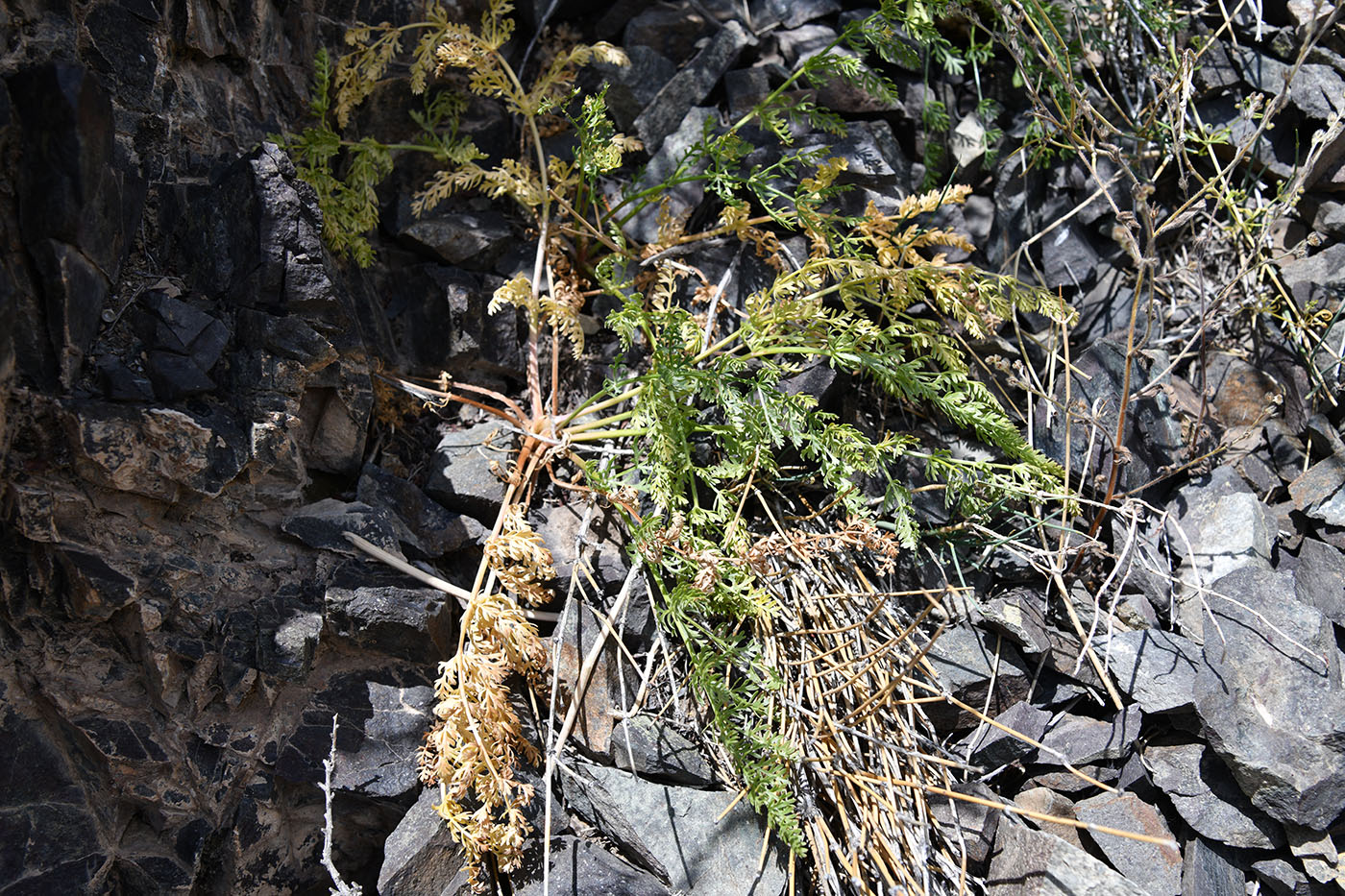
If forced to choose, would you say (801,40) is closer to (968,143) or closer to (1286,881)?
(968,143)

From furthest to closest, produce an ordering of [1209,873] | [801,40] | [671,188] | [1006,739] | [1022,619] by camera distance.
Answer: [801,40], [671,188], [1022,619], [1006,739], [1209,873]

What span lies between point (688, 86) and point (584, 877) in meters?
2.96

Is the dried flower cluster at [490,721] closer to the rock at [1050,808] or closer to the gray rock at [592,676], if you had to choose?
the gray rock at [592,676]

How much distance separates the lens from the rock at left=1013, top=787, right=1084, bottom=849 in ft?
8.47

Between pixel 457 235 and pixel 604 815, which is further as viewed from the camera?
pixel 457 235

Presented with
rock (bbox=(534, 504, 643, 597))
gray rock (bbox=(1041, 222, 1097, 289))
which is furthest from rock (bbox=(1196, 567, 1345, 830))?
rock (bbox=(534, 504, 643, 597))

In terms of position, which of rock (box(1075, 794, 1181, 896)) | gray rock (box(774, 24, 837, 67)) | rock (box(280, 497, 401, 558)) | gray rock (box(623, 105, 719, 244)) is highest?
gray rock (box(774, 24, 837, 67))

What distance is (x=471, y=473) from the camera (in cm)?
303

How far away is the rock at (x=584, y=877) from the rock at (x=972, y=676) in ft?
3.49

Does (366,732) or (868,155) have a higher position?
(868,155)

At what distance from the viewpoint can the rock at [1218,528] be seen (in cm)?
295

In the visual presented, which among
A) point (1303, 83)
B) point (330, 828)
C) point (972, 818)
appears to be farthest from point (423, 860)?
point (1303, 83)

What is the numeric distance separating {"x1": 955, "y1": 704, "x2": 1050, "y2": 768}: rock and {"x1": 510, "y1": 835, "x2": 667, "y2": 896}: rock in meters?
1.06

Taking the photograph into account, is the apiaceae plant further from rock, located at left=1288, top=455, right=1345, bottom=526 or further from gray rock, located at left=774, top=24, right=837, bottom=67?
rock, located at left=1288, top=455, right=1345, bottom=526
